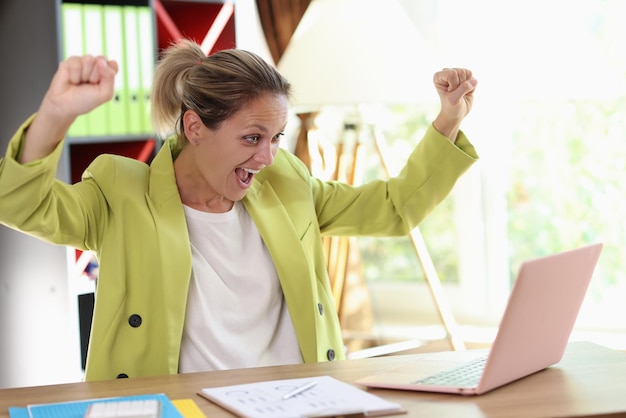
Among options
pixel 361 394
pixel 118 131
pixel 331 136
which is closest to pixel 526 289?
pixel 361 394

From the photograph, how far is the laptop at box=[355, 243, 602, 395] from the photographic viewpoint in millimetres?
1305

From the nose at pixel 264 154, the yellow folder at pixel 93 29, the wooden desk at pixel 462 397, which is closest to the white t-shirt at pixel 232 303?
the nose at pixel 264 154

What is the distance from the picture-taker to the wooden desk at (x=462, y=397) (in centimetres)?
127

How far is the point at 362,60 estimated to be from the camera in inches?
104

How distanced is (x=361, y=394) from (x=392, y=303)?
276cm

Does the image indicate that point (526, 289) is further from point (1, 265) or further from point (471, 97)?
point (1, 265)

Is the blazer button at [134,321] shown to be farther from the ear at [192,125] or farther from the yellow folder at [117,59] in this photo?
the yellow folder at [117,59]

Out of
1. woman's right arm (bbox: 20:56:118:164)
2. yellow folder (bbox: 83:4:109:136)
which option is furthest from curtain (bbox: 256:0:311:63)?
woman's right arm (bbox: 20:56:118:164)

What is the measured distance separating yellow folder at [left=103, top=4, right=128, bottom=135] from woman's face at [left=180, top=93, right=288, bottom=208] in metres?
1.19

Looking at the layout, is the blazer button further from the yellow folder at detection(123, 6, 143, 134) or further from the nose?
the yellow folder at detection(123, 6, 143, 134)

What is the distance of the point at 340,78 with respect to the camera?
266 centimetres

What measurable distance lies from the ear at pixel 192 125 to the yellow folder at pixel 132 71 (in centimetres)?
117

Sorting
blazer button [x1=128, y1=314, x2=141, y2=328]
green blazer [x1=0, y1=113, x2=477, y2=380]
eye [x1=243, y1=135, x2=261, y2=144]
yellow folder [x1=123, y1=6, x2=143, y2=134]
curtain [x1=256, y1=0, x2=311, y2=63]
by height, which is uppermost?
curtain [x1=256, y1=0, x2=311, y2=63]

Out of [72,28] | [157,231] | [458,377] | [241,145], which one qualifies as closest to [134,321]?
[157,231]
